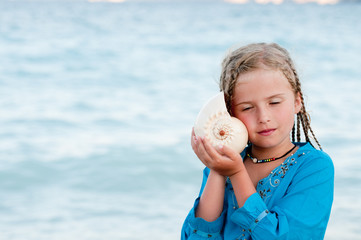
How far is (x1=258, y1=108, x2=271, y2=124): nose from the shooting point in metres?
1.77

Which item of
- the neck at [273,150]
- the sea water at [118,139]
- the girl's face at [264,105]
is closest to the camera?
the girl's face at [264,105]

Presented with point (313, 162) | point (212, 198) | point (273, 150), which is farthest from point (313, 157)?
point (212, 198)

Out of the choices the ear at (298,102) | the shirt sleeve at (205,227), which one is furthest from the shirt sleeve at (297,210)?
the ear at (298,102)

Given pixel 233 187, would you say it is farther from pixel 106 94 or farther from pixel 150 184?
pixel 106 94

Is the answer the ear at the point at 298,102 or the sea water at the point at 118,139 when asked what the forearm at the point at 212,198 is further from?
the sea water at the point at 118,139

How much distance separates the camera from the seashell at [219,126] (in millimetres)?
1722

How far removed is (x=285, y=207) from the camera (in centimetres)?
173

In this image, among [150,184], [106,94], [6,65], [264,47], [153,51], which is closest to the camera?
[264,47]

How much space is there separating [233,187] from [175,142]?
252 inches

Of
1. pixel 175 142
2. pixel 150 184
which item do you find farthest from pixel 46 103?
pixel 150 184

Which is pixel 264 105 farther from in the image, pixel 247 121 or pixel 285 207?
pixel 285 207

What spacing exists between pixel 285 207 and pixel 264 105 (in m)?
0.31

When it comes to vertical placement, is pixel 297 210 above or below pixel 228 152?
below

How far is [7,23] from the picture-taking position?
29.3 meters
